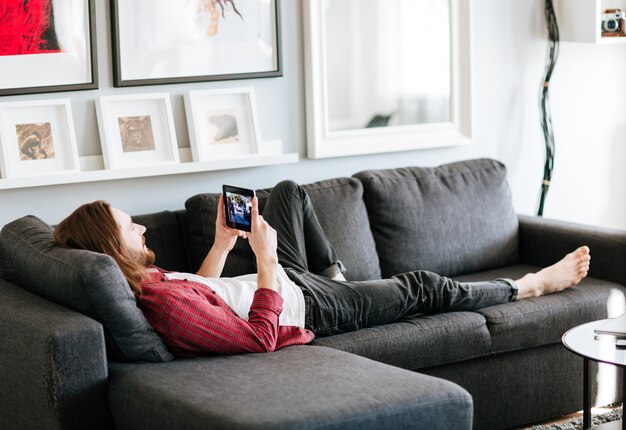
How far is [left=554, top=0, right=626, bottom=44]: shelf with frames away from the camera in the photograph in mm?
4371

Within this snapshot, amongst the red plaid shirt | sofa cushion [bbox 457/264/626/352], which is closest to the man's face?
the red plaid shirt

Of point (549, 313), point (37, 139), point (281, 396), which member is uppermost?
point (37, 139)

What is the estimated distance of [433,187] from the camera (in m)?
3.99

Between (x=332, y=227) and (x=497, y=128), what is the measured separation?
1.19 metres

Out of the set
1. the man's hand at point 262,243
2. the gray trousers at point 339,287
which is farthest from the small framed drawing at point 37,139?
the man's hand at point 262,243

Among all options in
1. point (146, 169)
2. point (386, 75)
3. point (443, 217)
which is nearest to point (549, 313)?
point (443, 217)

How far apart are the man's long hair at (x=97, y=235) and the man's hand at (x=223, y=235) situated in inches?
17.3

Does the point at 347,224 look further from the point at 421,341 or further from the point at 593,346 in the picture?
the point at 593,346

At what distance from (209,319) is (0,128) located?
1.15 metres

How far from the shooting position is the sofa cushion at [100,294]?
8.37 ft

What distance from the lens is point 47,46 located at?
11.2ft

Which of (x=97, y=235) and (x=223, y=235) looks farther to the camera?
(x=223, y=235)

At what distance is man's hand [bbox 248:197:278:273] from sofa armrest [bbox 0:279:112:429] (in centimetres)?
56

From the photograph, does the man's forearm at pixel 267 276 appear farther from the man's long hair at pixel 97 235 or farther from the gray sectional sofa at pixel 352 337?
the man's long hair at pixel 97 235
